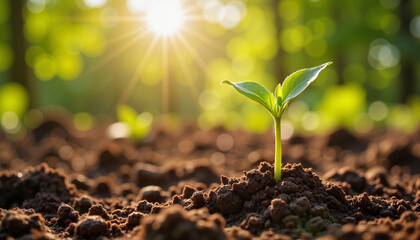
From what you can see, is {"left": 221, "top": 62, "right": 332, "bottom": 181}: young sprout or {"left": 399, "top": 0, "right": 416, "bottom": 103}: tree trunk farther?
{"left": 399, "top": 0, "right": 416, "bottom": 103}: tree trunk

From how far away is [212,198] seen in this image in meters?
1.84

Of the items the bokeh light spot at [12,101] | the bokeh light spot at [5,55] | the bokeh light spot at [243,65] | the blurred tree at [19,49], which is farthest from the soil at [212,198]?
the bokeh light spot at [243,65]

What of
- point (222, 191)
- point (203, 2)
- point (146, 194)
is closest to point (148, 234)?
point (222, 191)

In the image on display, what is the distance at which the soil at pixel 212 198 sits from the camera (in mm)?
1497

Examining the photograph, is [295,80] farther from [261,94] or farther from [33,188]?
[33,188]

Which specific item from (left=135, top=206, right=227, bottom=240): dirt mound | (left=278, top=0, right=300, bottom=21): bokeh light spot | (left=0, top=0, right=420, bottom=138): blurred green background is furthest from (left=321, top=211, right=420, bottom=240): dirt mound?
(left=278, top=0, right=300, bottom=21): bokeh light spot

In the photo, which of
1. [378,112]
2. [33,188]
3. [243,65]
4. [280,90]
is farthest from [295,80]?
[243,65]

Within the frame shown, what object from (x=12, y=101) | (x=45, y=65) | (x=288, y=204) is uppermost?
(x=45, y=65)

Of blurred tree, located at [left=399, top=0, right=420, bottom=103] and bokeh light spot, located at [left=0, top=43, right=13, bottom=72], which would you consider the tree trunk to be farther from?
bokeh light spot, located at [left=0, top=43, right=13, bottom=72]

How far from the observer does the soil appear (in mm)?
1497

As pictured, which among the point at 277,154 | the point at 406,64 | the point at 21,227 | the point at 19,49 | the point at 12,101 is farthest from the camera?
the point at 406,64

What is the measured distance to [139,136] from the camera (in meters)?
5.14

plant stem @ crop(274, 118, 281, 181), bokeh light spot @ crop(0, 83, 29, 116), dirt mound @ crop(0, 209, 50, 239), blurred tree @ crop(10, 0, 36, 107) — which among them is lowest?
dirt mound @ crop(0, 209, 50, 239)

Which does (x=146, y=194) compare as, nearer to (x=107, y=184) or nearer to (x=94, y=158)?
(x=107, y=184)
